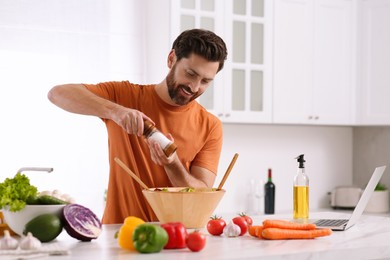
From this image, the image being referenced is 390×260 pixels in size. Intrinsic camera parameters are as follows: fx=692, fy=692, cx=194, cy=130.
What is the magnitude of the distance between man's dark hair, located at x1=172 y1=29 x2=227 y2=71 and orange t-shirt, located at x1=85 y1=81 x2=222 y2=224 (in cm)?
29

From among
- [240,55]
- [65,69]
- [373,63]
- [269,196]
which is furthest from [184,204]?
[373,63]

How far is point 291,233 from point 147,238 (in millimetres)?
602

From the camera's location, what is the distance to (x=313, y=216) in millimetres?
3176

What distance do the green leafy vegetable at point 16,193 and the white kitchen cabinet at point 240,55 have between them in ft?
8.81

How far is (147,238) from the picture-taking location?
1.98 metres

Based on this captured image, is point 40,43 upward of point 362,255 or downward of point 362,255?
upward

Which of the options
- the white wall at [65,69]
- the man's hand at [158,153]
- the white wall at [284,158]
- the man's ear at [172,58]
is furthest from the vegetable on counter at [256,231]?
the white wall at [284,158]

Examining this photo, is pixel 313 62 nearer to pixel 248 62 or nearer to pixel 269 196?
pixel 248 62

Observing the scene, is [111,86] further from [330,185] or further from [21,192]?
[330,185]

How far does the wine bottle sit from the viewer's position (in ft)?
17.4

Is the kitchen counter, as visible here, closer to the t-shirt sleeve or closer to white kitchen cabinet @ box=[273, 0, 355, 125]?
the t-shirt sleeve

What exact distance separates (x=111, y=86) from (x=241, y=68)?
2065 mm

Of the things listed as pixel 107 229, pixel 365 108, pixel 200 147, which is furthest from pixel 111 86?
pixel 365 108

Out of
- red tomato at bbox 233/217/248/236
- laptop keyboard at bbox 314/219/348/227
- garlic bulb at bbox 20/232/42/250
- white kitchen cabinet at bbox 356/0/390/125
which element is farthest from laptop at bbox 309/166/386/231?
white kitchen cabinet at bbox 356/0/390/125
